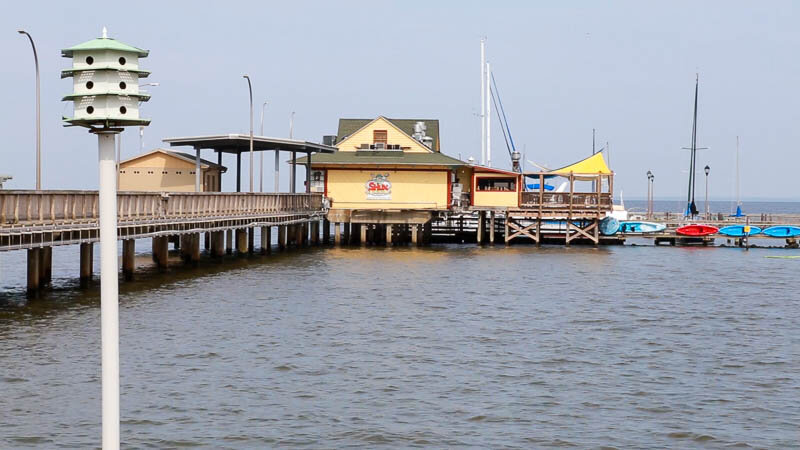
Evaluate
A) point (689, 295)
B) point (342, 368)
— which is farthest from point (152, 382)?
point (689, 295)

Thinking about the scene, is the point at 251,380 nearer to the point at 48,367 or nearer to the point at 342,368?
the point at 342,368

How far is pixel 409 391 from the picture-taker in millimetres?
19562

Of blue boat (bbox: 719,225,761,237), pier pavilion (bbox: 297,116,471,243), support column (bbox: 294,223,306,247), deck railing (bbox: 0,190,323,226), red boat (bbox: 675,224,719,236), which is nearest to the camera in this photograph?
deck railing (bbox: 0,190,323,226)

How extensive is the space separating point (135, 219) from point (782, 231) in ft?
150

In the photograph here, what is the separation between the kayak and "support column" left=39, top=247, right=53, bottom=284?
1868 inches

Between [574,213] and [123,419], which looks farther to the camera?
[574,213]

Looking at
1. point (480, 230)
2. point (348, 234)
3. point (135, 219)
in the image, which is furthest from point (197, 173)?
point (480, 230)

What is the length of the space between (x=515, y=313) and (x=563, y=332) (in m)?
3.99

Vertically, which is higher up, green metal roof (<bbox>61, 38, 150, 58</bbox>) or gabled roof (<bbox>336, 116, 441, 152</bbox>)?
gabled roof (<bbox>336, 116, 441, 152</bbox>)

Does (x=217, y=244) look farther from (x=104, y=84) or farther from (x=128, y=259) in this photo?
(x=104, y=84)

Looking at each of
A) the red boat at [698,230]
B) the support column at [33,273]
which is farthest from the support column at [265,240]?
the red boat at [698,230]

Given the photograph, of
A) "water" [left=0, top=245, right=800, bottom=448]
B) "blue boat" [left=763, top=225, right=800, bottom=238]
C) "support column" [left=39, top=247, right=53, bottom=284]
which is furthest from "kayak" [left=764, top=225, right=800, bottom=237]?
"support column" [left=39, top=247, right=53, bottom=284]

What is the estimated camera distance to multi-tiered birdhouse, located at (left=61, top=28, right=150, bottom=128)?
8258 mm

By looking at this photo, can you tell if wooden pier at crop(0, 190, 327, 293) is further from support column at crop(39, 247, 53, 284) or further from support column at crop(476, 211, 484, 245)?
support column at crop(476, 211, 484, 245)
